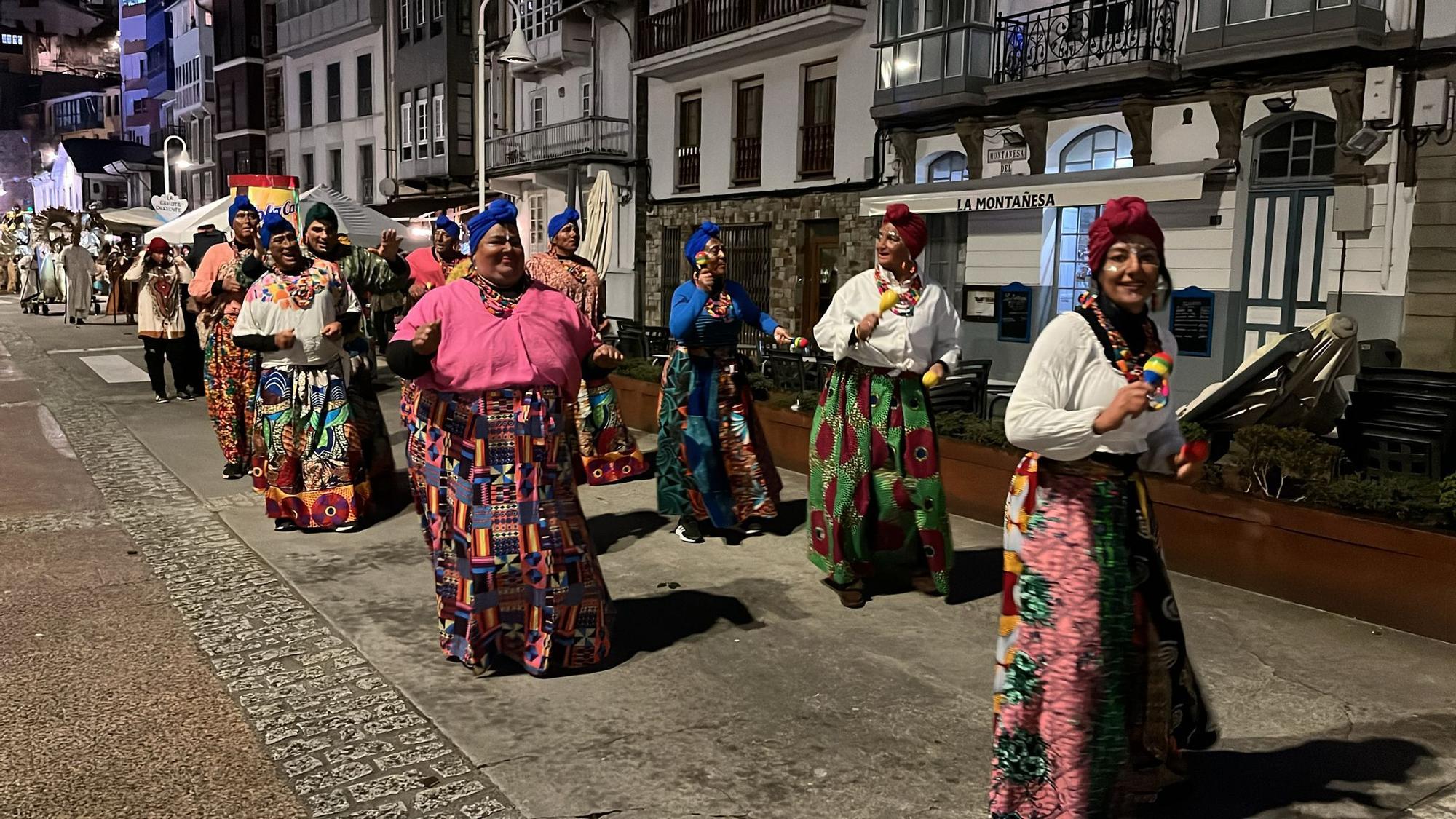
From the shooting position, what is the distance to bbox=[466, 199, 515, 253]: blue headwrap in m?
4.28

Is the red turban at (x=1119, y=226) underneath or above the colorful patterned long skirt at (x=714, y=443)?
above

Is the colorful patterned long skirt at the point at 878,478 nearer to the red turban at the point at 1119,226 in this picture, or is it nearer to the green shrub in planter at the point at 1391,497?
the green shrub in planter at the point at 1391,497

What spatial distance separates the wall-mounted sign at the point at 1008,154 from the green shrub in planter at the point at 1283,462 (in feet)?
34.5

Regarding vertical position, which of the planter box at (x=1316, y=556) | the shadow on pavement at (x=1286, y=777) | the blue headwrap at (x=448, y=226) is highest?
the blue headwrap at (x=448, y=226)

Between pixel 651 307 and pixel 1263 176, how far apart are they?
46.8ft

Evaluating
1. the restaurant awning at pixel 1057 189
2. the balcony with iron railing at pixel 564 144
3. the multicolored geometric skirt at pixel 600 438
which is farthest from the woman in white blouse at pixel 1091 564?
the balcony with iron railing at pixel 564 144

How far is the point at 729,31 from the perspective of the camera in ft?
67.8

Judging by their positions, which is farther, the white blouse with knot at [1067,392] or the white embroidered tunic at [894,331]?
the white embroidered tunic at [894,331]

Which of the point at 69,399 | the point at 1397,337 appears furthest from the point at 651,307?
the point at 1397,337

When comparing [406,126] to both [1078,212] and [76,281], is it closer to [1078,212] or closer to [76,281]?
[76,281]

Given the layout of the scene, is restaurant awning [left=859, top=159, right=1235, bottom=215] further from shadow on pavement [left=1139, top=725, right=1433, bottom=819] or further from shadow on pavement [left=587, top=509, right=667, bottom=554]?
shadow on pavement [left=1139, top=725, right=1433, bottom=819]

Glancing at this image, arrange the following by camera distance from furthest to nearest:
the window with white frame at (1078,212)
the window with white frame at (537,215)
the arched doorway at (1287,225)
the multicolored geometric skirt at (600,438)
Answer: the window with white frame at (537,215) → the window with white frame at (1078,212) → the arched doorway at (1287,225) → the multicolored geometric skirt at (600,438)

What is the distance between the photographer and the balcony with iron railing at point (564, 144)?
972 inches

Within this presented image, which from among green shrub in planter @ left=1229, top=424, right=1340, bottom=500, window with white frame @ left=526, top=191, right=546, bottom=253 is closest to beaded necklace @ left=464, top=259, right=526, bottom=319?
green shrub in planter @ left=1229, top=424, right=1340, bottom=500
